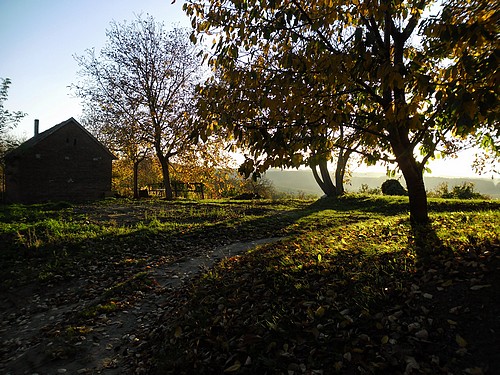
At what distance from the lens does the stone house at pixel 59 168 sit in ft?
83.7

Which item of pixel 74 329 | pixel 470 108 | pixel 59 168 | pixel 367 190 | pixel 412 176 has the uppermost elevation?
pixel 59 168

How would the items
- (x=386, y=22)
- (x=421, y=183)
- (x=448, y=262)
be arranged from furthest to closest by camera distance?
1. (x=421, y=183)
2. (x=386, y=22)
3. (x=448, y=262)

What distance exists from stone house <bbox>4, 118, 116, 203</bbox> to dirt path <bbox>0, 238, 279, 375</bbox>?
933 inches

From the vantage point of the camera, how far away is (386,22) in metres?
6.08

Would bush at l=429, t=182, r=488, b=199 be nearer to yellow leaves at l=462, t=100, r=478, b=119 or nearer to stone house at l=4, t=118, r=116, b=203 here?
yellow leaves at l=462, t=100, r=478, b=119

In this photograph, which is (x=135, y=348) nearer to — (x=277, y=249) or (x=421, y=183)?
(x=277, y=249)

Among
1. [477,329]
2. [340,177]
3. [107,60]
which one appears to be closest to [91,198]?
[107,60]

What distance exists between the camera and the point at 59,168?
2695cm

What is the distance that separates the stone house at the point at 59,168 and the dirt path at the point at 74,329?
23.7 metres

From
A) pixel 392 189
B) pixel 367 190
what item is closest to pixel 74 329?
pixel 392 189

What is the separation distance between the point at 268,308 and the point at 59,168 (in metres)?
29.0

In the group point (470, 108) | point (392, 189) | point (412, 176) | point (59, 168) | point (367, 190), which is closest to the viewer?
point (470, 108)

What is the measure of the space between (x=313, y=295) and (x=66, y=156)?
2958cm

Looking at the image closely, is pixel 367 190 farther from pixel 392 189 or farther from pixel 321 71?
Result: pixel 321 71
